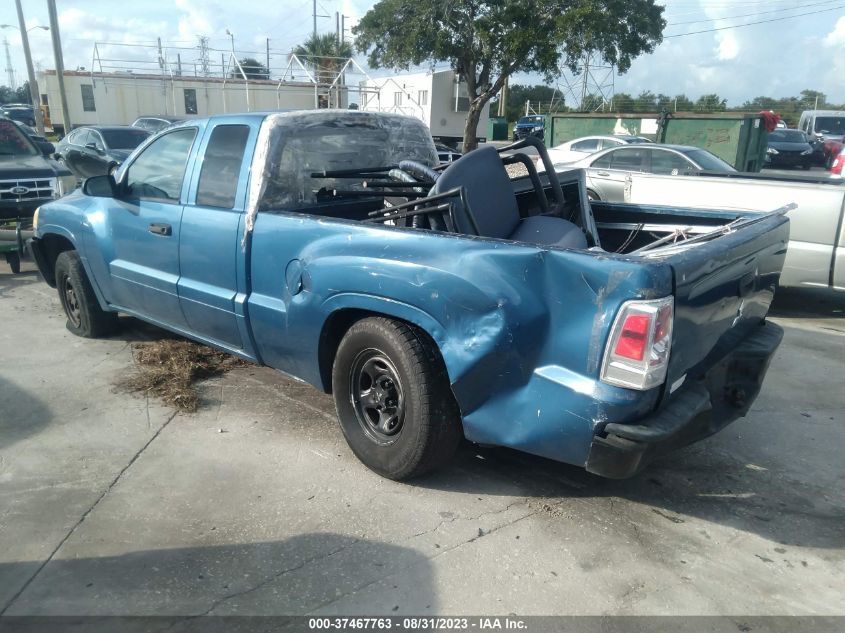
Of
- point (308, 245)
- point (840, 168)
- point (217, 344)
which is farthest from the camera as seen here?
point (840, 168)

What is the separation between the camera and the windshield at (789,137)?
83.6ft

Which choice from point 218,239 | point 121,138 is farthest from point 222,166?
point 121,138

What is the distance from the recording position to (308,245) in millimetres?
→ 3549

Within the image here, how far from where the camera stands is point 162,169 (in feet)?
15.4

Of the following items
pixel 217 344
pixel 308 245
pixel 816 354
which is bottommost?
pixel 816 354

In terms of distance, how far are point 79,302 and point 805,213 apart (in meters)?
6.67

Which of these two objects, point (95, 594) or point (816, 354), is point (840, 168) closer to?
point (816, 354)

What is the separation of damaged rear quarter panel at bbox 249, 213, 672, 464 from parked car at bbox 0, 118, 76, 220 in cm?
659

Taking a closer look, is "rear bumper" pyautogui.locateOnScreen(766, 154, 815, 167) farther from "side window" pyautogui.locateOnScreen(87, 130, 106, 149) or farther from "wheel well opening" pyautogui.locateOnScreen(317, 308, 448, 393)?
"wheel well opening" pyautogui.locateOnScreen(317, 308, 448, 393)

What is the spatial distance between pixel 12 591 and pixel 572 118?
21.2 m

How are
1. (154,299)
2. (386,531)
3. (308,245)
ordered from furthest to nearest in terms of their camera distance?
(154,299) → (308,245) → (386,531)

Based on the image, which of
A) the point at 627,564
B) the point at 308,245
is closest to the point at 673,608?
the point at 627,564

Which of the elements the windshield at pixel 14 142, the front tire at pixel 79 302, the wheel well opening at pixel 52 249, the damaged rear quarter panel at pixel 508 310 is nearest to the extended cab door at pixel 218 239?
the damaged rear quarter panel at pixel 508 310

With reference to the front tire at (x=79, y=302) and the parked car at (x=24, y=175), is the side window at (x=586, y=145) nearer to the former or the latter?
the parked car at (x=24, y=175)
